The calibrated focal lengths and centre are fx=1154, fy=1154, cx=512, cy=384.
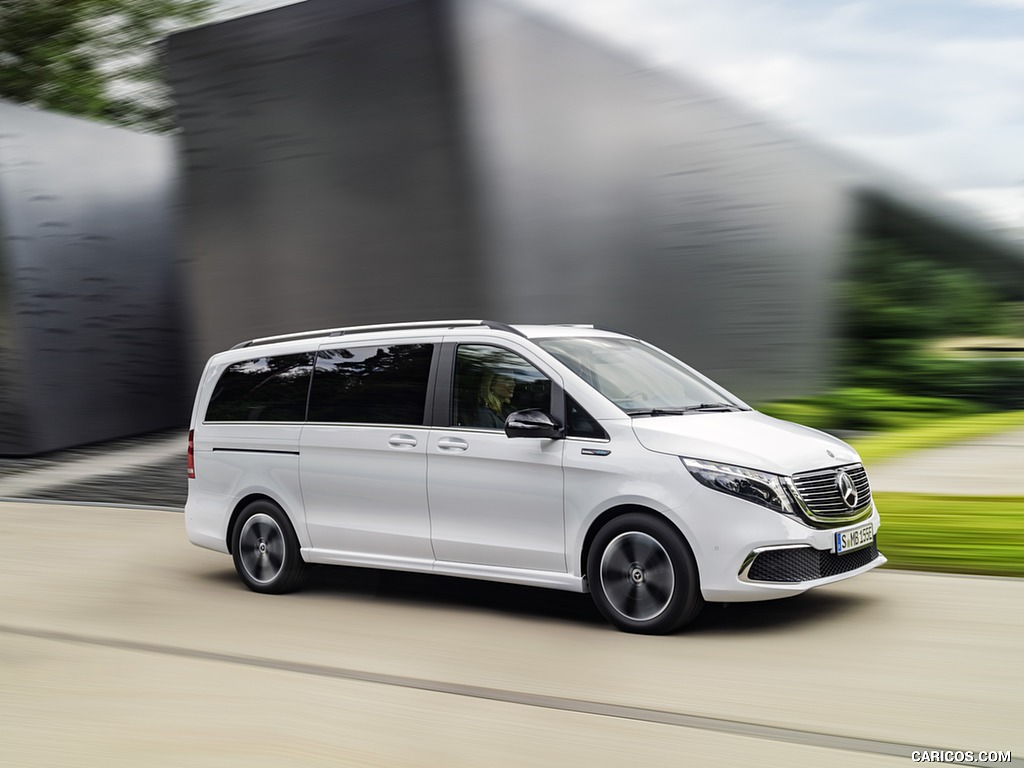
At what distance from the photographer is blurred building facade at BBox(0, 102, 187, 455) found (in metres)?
17.5

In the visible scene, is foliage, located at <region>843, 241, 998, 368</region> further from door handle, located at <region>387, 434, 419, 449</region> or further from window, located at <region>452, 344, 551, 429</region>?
door handle, located at <region>387, 434, 419, 449</region>

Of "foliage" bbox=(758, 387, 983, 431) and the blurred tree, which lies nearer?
"foliage" bbox=(758, 387, 983, 431)

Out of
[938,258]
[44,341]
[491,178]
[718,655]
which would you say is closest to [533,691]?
[718,655]

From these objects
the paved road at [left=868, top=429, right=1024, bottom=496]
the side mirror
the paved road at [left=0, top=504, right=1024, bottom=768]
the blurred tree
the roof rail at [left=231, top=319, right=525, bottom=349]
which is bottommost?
the paved road at [left=0, top=504, right=1024, bottom=768]

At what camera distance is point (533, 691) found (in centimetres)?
543

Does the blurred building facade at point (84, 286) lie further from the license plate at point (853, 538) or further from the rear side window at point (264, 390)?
the license plate at point (853, 538)

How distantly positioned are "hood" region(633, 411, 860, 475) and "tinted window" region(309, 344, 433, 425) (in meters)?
1.66

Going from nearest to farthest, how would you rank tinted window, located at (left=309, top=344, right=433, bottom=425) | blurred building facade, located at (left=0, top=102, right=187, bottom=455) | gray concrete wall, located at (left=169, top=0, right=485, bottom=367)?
tinted window, located at (left=309, top=344, right=433, bottom=425) < gray concrete wall, located at (left=169, top=0, right=485, bottom=367) < blurred building facade, located at (left=0, top=102, right=187, bottom=455)

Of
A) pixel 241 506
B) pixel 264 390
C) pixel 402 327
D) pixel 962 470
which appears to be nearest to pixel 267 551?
pixel 241 506

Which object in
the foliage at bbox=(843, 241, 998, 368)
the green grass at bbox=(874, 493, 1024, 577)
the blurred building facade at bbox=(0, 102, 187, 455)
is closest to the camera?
the green grass at bbox=(874, 493, 1024, 577)

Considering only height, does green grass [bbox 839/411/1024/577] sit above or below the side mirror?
below

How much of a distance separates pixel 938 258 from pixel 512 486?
11.7 meters

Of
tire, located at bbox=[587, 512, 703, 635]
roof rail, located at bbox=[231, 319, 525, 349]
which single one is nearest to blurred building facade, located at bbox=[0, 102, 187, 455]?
roof rail, located at bbox=[231, 319, 525, 349]

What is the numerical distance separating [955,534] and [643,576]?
3278 millimetres
